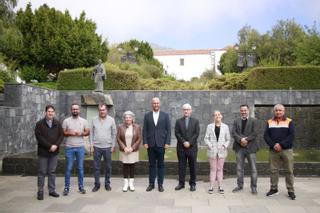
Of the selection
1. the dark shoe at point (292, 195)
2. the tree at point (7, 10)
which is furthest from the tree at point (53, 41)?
the dark shoe at point (292, 195)

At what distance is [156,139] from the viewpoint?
24.7 feet

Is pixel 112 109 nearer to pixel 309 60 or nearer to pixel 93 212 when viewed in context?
pixel 93 212

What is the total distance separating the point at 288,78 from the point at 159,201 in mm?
11899

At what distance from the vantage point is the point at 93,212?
592 cm

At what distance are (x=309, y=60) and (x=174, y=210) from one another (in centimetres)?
1844

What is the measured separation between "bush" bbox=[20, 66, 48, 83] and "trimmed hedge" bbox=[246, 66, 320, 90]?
1519 centimetres

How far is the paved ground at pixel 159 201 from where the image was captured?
6.10 meters

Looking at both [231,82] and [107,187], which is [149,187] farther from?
[231,82]

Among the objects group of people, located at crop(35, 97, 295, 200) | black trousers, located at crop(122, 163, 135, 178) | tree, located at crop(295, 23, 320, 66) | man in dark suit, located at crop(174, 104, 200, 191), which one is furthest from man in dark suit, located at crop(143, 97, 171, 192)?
tree, located at crop(295, 23, 320, 66)

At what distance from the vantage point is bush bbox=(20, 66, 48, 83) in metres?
26.2

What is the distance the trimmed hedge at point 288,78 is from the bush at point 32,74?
49.8 ft

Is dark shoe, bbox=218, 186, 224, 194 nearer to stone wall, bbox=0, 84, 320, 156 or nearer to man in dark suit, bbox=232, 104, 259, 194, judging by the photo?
man in dark suit, bbox=232, 104, 259, 194

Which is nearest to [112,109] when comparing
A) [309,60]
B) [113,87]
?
[113,87]

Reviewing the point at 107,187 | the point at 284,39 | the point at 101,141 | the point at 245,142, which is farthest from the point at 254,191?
the point at 284,39
